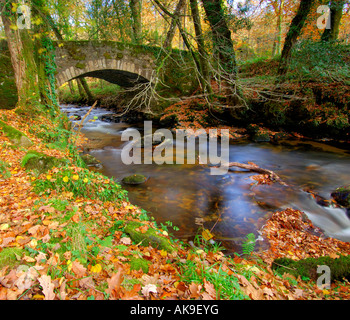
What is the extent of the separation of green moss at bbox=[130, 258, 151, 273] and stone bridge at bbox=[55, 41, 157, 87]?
925 centimetres

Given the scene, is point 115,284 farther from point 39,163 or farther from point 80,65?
point 80,65

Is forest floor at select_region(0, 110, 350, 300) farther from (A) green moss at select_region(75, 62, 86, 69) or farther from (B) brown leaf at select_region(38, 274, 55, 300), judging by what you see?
(A) green moss at select_region(75, 62, 86, 69)

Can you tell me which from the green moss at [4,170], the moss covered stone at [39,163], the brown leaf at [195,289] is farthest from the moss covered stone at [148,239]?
the green moss at [4,170]

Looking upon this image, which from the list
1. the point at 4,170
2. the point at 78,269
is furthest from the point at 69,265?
the point at 4,170

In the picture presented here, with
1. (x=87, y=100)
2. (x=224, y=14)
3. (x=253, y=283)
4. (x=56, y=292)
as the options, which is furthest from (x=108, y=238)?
(x=87, y=100)

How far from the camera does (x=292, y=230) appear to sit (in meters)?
4.18

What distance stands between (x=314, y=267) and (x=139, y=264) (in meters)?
2.34

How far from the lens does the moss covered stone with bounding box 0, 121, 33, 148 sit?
4.86m

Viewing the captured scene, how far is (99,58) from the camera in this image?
11422 mm

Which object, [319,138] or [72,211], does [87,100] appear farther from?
[72,211]

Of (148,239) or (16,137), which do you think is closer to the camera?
(148,239)

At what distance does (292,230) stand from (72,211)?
3898 mm

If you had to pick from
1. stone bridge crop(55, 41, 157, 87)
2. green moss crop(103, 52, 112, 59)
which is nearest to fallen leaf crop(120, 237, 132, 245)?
stone bridge crop(55, 41, 157, 87)

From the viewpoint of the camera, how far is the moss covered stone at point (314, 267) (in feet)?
9.33
